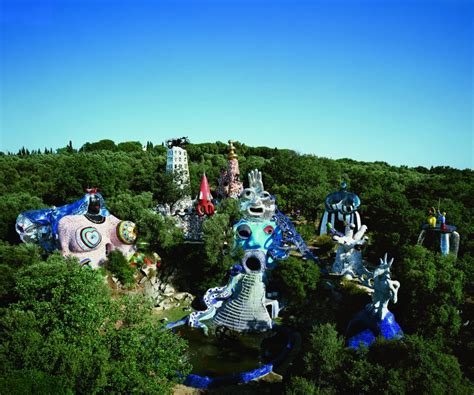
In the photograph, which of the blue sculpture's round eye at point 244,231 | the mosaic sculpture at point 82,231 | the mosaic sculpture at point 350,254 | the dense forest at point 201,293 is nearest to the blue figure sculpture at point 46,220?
the mosaic sculpture at point 82,231

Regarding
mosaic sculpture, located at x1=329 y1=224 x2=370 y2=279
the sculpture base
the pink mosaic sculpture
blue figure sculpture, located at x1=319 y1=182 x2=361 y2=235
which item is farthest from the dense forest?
the pink mosaic sculpture

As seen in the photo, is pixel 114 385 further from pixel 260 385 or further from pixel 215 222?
pixel 215 222

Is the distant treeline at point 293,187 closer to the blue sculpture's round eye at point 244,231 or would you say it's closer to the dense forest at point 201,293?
the dense forest at point 201,293

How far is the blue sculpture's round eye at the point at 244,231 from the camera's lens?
25703 mm

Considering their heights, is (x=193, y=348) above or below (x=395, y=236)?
below

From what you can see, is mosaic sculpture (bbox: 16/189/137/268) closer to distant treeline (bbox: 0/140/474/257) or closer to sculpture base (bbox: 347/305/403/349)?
distant treeline (bbox: 0/140/474/257)

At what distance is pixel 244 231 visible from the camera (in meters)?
25.8

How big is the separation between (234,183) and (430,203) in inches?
641

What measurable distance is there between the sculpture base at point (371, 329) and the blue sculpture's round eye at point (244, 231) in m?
9.67

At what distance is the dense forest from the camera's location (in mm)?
13070

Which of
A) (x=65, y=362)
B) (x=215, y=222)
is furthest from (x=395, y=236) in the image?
(x=65, y=362)

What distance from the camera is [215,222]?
26344 millimetres

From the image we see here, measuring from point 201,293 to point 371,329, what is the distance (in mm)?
12670

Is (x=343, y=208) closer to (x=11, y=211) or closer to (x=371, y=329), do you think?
(x=371, y=329)
